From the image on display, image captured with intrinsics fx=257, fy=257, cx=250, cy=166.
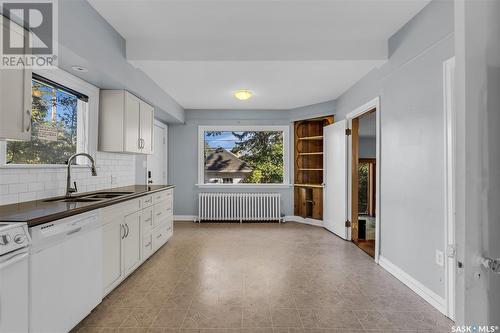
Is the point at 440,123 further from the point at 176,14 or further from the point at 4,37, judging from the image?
the point at 4,37

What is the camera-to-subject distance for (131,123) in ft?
10.9

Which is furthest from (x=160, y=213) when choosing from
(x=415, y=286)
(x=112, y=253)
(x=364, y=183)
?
(x=364, y=183)

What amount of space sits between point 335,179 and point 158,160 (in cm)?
352

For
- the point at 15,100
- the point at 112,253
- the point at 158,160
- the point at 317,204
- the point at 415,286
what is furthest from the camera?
the point at 317,204

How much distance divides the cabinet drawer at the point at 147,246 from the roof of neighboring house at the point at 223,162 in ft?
9.38

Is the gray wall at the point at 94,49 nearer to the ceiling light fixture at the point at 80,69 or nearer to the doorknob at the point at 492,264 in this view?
the ceiling light fixture at the point at 80,69

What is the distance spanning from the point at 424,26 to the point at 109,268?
144 inches

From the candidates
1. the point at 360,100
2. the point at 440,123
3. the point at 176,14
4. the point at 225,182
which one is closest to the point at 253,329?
the point at 440,123

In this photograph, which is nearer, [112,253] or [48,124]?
[112,253]

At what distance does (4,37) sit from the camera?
1.61 meters

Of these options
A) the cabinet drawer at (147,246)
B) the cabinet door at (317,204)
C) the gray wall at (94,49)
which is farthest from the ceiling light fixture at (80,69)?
the cabinet door at (317,204)

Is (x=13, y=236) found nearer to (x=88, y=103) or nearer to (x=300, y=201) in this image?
(x=88, y=103)

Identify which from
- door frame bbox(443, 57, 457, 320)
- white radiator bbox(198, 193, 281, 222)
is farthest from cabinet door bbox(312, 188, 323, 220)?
door frame bbox(443, 57, 457, 320)

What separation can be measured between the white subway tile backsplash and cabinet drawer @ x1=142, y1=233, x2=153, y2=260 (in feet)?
2.80
